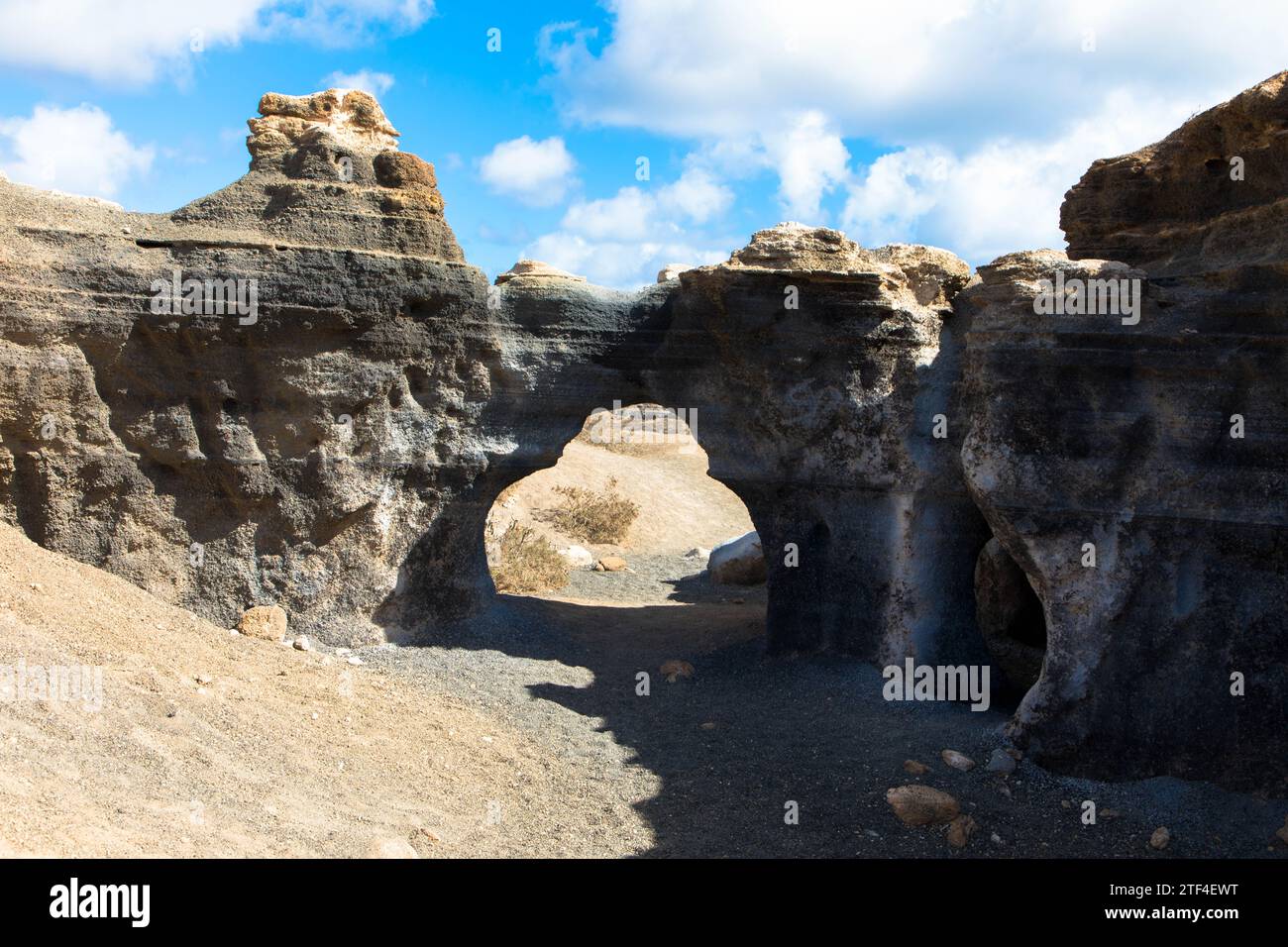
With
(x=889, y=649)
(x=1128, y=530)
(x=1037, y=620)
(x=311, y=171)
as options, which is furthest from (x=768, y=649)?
(x=311, y=171)

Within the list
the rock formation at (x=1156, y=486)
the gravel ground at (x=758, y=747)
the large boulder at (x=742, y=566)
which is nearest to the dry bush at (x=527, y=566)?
the gravel ground at (x=758, y=747)

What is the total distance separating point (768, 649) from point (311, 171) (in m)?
5.30

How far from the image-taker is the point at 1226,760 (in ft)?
24.1

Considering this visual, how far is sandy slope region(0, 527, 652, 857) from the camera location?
5941 millimetres

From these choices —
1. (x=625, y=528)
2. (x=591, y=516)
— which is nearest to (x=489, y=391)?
(x=591, y=516)

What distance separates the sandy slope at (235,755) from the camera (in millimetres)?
5941

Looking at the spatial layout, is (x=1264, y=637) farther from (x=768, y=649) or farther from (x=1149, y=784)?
(x=768, y=649)

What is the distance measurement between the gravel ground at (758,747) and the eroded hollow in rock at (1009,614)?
Answer: 0.34m

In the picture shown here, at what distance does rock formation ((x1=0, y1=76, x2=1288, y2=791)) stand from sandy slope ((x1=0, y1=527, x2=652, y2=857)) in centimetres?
89

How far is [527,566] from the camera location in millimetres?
13945

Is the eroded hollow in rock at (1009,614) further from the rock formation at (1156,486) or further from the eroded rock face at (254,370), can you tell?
the eroded rock face at (254,370)

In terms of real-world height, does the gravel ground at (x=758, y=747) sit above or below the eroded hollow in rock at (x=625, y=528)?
below

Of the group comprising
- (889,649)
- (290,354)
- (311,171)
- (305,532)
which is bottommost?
(889,649)

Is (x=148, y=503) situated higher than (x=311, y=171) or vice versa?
(x=311, y=171)
